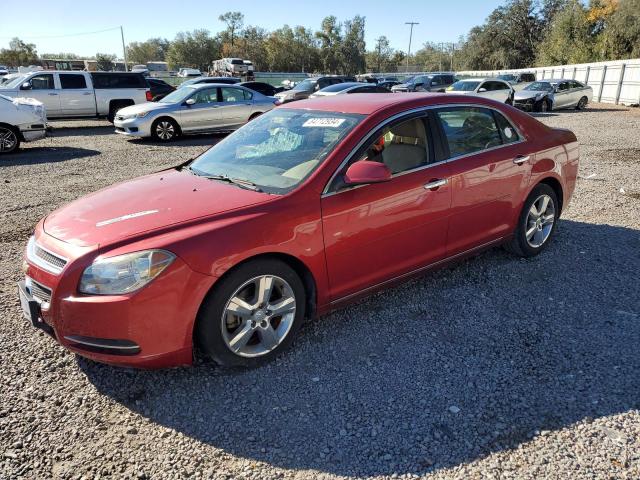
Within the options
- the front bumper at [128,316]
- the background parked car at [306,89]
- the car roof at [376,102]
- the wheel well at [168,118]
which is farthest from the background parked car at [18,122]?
the background parked car at [306,89]

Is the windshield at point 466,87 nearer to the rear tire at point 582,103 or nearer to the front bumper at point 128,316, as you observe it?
the rear tire at point 582,103

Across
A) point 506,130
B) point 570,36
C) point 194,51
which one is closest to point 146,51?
point 194,51

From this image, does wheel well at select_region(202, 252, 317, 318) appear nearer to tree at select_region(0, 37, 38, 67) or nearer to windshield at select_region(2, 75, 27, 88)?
windshield at select_region(2, 75, 27, 88)

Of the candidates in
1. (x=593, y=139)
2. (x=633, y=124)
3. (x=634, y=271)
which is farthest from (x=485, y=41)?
(x=634, y=271)

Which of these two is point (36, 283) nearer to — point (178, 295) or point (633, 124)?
point (178, 295)

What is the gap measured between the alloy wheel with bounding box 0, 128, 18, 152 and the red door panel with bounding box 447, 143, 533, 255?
11.2 metres

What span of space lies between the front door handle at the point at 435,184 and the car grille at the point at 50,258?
249 cm

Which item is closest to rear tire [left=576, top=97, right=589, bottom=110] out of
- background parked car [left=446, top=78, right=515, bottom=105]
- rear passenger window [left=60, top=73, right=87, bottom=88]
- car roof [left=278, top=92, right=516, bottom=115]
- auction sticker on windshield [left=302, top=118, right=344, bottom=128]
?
background parked car [left=446, top=78, right=515, bottom=105]

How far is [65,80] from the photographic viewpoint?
15.8m

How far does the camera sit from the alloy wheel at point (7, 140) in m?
11.1

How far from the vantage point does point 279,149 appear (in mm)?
3654

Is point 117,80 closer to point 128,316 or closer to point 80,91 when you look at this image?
point 80,91

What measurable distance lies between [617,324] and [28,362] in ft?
13.8

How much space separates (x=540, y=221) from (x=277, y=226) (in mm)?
3074
